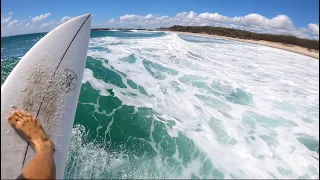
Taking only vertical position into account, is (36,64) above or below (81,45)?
below

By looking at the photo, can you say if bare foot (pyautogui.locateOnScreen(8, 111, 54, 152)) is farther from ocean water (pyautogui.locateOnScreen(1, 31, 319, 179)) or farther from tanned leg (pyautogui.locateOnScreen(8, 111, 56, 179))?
ocean water (pyautogui.locateOnScreen(1, 31, 319, 179))

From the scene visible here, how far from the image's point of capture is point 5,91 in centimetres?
460

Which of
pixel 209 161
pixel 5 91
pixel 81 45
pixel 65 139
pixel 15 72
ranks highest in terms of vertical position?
pixel 81 45

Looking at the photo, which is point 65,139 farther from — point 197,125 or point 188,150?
point 197,125

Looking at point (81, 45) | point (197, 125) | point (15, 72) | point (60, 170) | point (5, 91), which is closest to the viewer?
point (60, 170)

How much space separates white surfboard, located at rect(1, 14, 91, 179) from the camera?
4211 mm

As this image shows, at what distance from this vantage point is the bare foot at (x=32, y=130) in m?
4.17

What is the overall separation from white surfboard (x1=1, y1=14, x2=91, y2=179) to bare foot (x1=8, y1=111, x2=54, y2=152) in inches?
5.1

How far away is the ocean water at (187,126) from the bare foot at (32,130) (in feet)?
2.41

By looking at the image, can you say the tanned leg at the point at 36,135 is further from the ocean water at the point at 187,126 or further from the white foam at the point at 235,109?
the white foam at the point at 235,109

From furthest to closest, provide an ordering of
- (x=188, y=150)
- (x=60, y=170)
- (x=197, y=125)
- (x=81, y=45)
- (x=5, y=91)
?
(x=197, y=125) → (x=81, y=45) → (x=188, y=150) → (x=5, y=91) → (x=60, y=170)

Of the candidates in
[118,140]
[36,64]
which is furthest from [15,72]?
[118,140]

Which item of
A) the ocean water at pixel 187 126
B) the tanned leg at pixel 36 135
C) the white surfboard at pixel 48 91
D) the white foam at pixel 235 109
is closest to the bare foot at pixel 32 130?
the tanned leg at pixel 36 135

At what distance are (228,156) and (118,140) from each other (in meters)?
2.55
